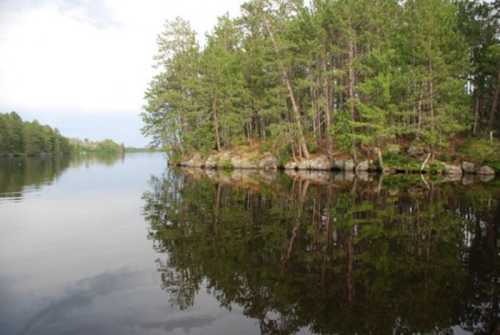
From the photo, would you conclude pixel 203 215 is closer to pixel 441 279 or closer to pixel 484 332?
pixel 441 279

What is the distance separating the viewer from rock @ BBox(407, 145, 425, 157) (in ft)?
114

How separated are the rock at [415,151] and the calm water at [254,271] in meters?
21.8

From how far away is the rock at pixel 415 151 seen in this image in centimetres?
3466

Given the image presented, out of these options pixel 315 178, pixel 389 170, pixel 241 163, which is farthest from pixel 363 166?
pixel 241 163

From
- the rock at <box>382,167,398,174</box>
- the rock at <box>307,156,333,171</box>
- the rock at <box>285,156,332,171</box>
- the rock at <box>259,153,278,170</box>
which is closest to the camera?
the rock at <box>382,167,398,174</box>

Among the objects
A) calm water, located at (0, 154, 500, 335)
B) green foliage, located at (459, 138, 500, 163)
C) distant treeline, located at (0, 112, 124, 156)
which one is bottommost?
calm water, located at (0, 154, 500, 335)

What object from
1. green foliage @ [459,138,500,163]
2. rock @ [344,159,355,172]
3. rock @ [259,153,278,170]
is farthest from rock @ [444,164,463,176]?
rock @ [259,153,278,170]

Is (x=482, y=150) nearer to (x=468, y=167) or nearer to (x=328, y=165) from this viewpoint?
(x=468, y=167)

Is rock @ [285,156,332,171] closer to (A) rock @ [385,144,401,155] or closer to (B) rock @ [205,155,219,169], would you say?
(A) rock @ [385,144,401,155]

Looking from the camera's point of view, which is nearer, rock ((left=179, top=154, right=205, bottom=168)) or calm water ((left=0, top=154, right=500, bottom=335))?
calm water ((left=0, top=154, right=500, bottom=335))

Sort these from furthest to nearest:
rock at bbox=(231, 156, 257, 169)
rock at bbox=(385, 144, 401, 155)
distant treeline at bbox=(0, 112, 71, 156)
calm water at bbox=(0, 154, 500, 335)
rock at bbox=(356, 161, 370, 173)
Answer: distant treeline at bbox=(0, 112, 71, 156)
rock at bbox=(231, 156, 257, 169)
rock at bbox=(356, 161, 370, 173)
rock at bbox=(385, 144, 401, 155)
calm water at bbox=(0, 154, 500, 335)

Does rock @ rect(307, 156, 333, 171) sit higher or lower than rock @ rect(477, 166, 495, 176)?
higher

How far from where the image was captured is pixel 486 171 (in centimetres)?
3105

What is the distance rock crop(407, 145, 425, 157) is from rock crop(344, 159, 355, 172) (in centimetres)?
630
